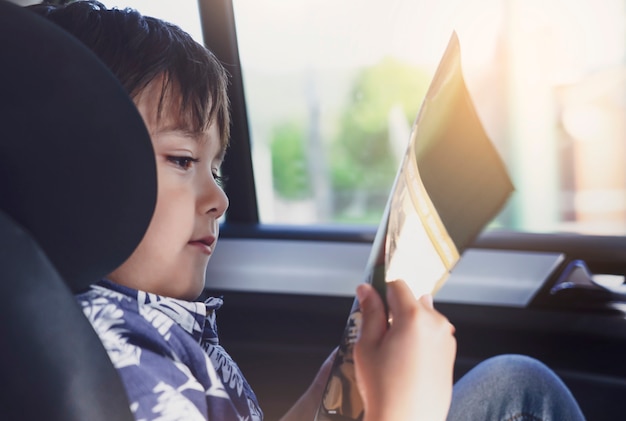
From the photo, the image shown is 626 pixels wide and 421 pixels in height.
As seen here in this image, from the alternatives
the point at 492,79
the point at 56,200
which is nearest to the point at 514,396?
the point at 56,200

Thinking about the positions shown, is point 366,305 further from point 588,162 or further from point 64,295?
point 588,162

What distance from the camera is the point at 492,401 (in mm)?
1102

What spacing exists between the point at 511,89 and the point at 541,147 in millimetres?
173

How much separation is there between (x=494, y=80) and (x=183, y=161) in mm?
1344

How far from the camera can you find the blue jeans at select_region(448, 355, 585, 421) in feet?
3.50

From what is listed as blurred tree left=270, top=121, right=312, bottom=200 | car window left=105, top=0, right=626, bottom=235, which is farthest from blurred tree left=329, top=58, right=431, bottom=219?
blurred tree left=270, top=121, right=312, bottom=200

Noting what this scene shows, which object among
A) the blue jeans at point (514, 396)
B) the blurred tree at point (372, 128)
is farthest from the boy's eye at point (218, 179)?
the blue jeans at point (514, 396)

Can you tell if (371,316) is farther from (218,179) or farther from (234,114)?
(234,114)

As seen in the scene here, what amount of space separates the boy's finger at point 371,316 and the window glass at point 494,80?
1.24 m

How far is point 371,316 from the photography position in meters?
0.66

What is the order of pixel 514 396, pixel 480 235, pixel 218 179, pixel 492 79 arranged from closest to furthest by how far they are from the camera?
pixel 514 396, pixel 218 179, pixel 480 235, pixel 492 79

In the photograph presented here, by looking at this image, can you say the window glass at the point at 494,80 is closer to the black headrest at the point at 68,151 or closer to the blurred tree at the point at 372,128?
the blurred tree at the point at 372,128

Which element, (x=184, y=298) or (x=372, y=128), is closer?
(x=184, y=298)

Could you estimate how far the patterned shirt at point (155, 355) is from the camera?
63cm
